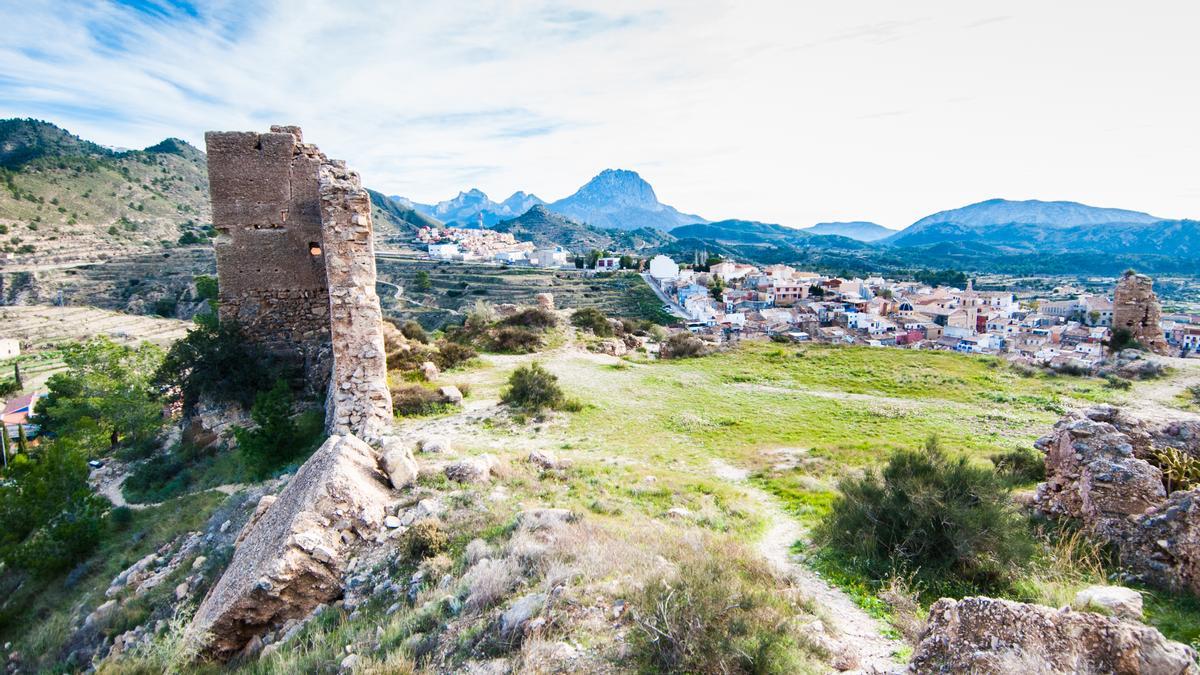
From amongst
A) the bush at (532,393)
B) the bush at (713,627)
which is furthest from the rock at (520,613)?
the bush at (532,393)

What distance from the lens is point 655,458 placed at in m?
10.1

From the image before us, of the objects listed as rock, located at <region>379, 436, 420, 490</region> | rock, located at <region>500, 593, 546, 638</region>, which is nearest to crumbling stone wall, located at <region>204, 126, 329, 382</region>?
rock, located at <region>379, 436, 420, 490</region>

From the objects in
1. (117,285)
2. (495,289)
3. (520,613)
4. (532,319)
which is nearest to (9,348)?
(117,285)

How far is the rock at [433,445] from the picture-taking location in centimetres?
866

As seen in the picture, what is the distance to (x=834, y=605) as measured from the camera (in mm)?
4773

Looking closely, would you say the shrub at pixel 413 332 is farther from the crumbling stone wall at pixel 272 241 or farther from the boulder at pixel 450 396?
the boulder at pixel 450 396

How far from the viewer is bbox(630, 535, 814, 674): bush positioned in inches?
132

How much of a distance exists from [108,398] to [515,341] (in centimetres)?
1211

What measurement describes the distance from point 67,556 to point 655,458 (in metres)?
9.94

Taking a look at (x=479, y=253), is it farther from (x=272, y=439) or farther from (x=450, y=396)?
(x=272, y=439)

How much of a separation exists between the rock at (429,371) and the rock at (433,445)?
543 cm

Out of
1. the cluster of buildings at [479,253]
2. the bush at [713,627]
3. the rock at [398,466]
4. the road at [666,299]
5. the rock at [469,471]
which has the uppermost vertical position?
the cluster of buildings at [479,253]

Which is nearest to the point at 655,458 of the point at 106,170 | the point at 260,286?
the point at 260,286

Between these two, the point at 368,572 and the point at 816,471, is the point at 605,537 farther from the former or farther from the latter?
the point at 816,471
